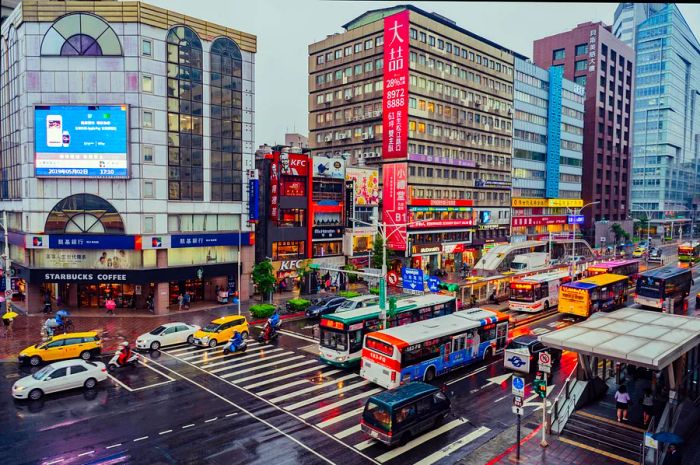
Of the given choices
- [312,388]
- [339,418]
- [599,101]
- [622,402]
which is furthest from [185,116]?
[599,101]

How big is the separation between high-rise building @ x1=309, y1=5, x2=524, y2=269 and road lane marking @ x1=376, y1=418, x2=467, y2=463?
44410 millimetres

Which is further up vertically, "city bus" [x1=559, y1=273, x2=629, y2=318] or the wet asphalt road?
"city bus" [x1=559, y1=273, x2=629, y2=318]

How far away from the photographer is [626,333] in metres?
21.5

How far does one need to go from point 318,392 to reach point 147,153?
28596mm

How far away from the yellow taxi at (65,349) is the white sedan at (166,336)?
108 inches

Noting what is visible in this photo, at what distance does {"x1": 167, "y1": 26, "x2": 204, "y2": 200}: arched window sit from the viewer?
45.3m

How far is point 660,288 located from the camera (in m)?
44.9

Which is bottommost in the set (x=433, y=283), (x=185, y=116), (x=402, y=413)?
(x=402, y=413)

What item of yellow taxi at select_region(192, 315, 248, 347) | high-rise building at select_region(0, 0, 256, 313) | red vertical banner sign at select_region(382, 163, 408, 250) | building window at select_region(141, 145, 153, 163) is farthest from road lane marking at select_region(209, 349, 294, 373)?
red vertical banner sign at select_region(382, 163, 408, 250)

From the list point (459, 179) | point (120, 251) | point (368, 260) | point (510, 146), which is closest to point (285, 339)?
point (120, 251)

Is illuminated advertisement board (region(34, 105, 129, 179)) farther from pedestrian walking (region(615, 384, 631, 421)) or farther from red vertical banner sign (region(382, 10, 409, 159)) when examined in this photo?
pedestrian walking (region(615, 384, 631, 421))

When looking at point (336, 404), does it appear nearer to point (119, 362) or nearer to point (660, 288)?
point (119, 362)

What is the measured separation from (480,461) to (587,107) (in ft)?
355

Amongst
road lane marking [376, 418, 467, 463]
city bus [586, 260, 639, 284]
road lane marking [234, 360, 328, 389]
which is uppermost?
city bus [586, 260, 639, 284]
